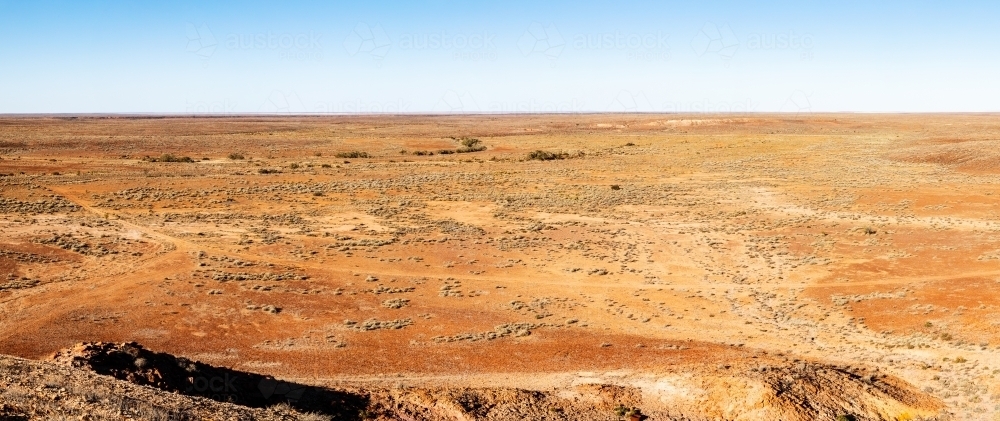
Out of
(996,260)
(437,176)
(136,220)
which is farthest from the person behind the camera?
(437,176)

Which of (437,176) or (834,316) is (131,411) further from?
(437,176)

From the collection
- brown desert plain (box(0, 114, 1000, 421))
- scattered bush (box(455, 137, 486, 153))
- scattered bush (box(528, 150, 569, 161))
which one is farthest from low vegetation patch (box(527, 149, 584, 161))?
brown desert plain (box(0, 114, 1000, 421))

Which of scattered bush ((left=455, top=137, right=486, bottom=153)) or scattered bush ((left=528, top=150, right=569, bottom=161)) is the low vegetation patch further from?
scattered bush ((left=455, top=137, right=486, bottom=153))

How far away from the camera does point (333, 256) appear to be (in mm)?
28203

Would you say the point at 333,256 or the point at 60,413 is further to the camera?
the point at 333,256

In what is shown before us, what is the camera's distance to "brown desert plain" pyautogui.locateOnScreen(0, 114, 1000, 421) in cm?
1281

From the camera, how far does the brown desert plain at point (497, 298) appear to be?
42.0 ft

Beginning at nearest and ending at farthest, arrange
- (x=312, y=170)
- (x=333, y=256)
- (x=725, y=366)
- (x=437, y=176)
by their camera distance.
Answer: (x=725, y=366)
(x=333, y=256)
(x=437, y=176)
(x=312, y=170)

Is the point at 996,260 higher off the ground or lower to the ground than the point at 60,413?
lower

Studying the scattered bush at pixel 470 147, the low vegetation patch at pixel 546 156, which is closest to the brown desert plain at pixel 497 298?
the low vegetation patch at pixel 546 156

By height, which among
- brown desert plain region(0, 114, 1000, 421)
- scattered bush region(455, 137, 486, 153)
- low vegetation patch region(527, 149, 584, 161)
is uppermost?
scattered bush region(455, 137, 486, 153)

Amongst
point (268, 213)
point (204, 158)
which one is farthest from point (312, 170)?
point (268, 213)

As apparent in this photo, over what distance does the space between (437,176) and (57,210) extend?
90.4 ft

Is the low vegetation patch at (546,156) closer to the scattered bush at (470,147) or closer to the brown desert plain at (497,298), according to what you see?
the scattered bush at (470,147)
